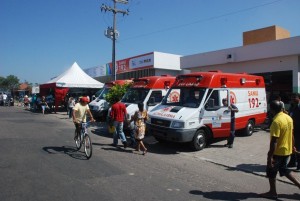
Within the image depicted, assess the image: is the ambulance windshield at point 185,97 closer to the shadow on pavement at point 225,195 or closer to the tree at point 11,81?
the shadow on pavement at point 225,195

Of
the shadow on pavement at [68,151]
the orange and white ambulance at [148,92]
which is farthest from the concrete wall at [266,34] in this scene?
the shadow on pavement at [68,151]

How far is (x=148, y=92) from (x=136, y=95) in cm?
73

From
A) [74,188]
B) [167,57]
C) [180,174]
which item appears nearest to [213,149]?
[180,174]

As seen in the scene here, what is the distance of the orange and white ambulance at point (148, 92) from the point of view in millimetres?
13117

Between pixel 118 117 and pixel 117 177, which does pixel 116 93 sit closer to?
pixel 118 117

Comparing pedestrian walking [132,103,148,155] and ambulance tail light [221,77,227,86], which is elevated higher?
ambulance tail light [221,77,227,86]

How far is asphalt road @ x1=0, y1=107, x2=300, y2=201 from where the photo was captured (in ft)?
18.5

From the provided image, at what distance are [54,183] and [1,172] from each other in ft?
5.05

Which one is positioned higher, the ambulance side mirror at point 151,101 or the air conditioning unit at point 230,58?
the air conditioning unit at point 230,58

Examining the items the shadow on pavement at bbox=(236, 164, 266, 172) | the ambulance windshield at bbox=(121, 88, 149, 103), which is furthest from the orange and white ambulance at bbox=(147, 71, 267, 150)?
the ambulance windshield at bbox=(121, 88, 149, 103)

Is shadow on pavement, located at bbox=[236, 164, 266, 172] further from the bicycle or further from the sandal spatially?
the bicycle

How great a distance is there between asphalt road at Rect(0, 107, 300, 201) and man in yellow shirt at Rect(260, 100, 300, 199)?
0.59 metres

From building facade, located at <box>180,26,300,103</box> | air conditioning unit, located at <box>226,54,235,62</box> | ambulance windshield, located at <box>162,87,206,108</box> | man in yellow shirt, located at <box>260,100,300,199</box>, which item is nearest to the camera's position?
man in yellow shirt, located at <box>260,100,300,199</box>

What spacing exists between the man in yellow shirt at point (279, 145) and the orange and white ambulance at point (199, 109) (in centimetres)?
411
